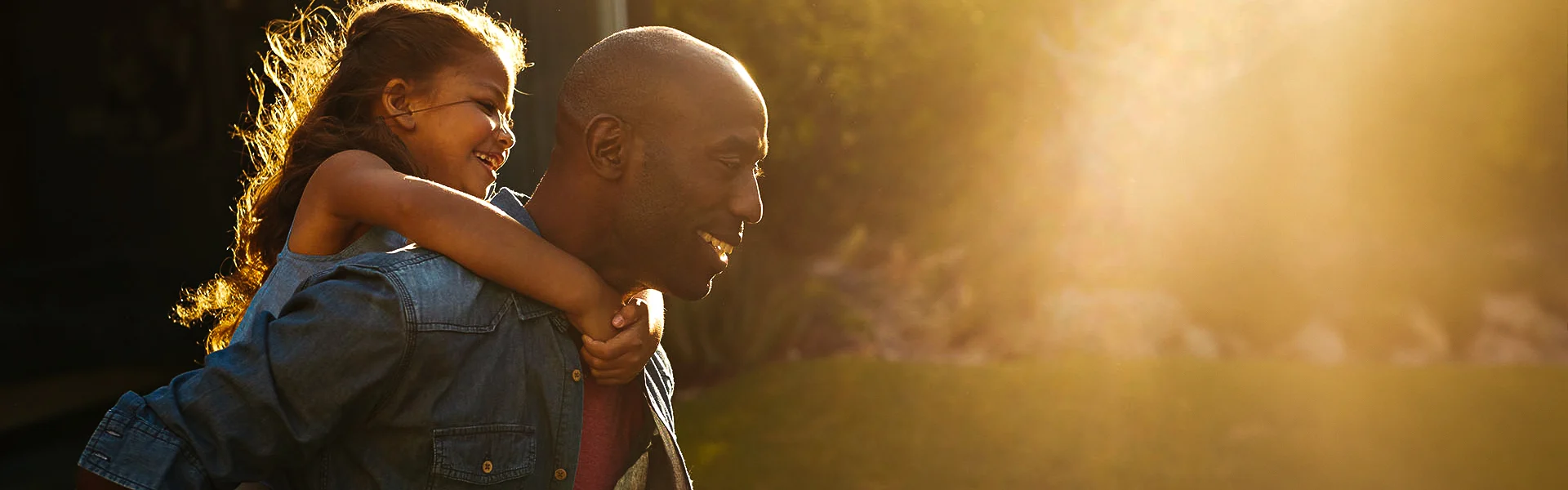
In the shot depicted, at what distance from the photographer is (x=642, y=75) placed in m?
2.49

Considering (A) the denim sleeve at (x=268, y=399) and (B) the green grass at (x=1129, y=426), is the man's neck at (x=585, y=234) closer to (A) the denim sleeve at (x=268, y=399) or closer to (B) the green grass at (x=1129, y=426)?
(A) the denim sleeve at (x=268, y=399)

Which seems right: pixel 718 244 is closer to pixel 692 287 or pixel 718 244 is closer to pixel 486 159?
pixel 692 287

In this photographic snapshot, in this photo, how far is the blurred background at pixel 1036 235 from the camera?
687 cm

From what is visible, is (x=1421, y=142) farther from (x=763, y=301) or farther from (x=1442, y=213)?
(x=763, y=301)

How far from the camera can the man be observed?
2025 mm

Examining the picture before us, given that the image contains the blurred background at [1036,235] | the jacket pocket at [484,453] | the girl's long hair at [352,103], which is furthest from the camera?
the blurred background at [1036,235]

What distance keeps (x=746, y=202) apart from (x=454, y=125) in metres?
1.30

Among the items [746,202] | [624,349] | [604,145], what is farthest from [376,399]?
[746,202]

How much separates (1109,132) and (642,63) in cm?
740

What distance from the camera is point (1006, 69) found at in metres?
8.47

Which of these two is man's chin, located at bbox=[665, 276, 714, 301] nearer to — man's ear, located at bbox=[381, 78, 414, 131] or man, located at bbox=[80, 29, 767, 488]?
man, located at bbox=[80, 29, 767, 488]

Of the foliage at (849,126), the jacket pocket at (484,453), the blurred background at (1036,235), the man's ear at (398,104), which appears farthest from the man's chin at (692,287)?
the foliage at (849,126)

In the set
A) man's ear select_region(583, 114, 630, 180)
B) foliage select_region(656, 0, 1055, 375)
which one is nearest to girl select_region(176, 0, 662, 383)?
man's ear select_region(583, 114, 630, 180)

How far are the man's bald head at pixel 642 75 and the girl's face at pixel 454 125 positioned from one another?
0.98 metres
